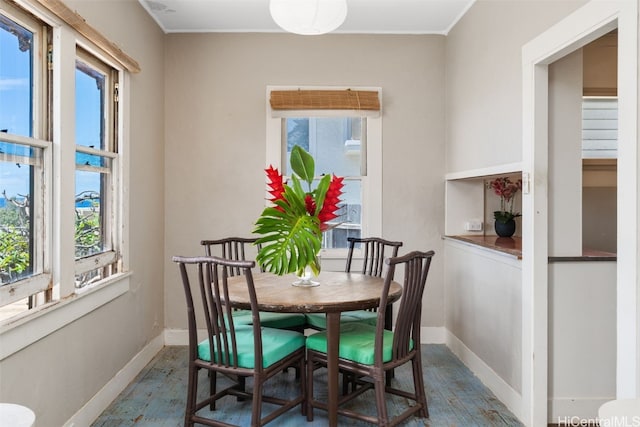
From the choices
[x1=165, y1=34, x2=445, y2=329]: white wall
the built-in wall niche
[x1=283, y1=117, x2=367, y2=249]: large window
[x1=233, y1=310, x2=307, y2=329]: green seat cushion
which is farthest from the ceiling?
[x1=233, y1=310, x2=307, y2=329]: green seat cushion

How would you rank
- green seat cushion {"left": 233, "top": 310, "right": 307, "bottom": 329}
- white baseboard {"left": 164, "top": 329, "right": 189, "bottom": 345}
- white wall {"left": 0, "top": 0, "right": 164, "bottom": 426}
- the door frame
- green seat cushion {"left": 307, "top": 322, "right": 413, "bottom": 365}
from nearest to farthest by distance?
the door frame < white wall {"left": 0, "top": 0, "right": 164, "bottom": 426} < green seat cushion {"left": 307, "top": 322, "right": 413, "bottom": 365} < green seat cushion {"left": 233, "top": 310, "right": 307, "bottom": 329} < white baseboard {"left": 164, "top": 329, "right": 189, "bottom": 345}

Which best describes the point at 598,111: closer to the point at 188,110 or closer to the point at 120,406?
the point at 188,110

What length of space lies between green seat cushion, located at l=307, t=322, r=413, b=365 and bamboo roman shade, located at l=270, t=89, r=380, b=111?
6.45ft

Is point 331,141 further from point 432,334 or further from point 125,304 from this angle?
point 125,304

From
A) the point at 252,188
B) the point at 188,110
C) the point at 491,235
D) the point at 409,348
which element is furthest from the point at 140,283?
the point at 491,235

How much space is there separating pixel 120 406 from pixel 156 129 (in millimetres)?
2089

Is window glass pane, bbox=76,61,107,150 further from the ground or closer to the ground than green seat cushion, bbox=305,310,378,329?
further from the ground

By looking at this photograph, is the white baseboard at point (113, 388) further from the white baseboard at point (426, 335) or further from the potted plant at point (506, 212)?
the potted plant at point (506, 212)

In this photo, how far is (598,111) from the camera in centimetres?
325

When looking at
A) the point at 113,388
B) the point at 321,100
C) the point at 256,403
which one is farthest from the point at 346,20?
the point at 113,388

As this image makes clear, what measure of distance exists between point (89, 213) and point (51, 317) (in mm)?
754

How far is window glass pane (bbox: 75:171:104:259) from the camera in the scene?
98.0 inches

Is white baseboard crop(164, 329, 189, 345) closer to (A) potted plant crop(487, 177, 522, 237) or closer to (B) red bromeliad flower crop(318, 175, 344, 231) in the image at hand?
(B) red bromeliad flower crop(318, 175, 344, 231)

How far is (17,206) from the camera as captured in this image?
1943 mm
